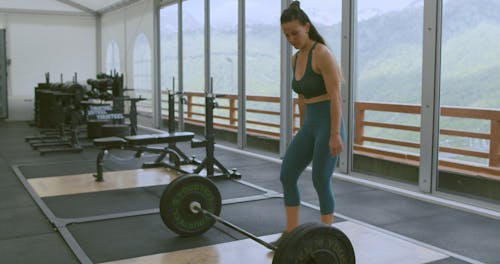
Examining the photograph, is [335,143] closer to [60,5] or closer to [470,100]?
[470,100]

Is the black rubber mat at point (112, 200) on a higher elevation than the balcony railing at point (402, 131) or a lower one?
lower

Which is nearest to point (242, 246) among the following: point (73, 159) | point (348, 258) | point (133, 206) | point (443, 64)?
point (348, 258)

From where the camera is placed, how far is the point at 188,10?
7.18 metres

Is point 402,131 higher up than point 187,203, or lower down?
higher up

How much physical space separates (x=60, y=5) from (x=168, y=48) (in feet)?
12.1

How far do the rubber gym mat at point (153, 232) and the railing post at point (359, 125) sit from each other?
1.47 metres

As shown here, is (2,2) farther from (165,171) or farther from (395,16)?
(395,16)

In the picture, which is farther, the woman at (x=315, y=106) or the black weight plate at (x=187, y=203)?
the black weight plate at (x=187, y=203)

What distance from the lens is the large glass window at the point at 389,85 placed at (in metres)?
4.00

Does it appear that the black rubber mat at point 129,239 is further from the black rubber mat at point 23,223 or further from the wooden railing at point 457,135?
the wooden railing at point 457,135

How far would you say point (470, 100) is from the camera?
11.4 feet

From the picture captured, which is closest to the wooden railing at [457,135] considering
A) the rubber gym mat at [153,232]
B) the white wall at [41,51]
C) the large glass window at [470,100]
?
the large glass window at [470,100]

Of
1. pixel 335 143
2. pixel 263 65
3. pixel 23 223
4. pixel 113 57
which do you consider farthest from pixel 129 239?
pixel 113 57

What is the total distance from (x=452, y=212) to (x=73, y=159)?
3677 mm
